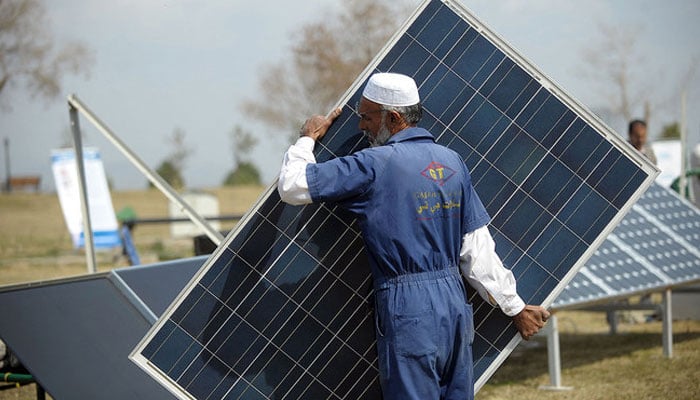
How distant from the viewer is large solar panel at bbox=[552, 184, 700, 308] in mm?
7676

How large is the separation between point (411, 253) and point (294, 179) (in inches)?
23.0

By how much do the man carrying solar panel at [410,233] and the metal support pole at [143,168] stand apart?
7.99 ft

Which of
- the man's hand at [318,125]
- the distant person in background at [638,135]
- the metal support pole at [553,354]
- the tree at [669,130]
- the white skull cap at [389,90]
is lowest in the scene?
the metal support pole at [553,354]

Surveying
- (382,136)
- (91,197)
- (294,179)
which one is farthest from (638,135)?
(91,197)

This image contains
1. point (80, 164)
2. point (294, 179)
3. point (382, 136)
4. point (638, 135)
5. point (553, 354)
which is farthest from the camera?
point (638, 135)

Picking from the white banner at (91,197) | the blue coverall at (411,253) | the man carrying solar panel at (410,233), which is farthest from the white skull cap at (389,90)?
the white banner at (91,197)

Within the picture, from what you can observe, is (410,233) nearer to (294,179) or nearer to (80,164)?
(294,179)

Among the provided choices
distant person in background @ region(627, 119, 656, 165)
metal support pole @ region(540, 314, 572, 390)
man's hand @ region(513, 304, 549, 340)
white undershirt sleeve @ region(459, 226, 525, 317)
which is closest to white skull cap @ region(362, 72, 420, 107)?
white undershirt sleeve @ region(459, 226, 525, 317)

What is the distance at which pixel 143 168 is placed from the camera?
661 centimetres

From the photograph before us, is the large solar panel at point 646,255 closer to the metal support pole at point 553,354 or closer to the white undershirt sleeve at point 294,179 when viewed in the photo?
the metal support pole at point 553,354

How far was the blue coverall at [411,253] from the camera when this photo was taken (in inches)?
151

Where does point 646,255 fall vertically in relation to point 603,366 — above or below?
above

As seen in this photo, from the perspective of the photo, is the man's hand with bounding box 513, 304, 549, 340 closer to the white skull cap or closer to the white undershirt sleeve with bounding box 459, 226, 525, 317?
the white undershirt sleeve with bounding box 459, 226, 525, 317

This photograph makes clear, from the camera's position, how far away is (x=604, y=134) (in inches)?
170
